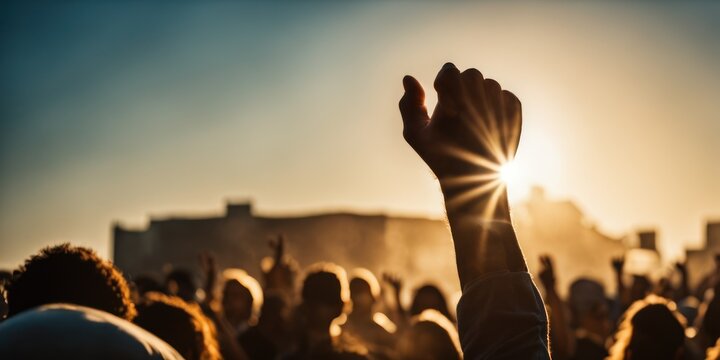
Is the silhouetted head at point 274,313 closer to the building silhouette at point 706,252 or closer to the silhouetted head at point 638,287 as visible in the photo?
the silhouetted head at point 638,287

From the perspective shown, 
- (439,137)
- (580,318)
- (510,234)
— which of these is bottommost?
(580,318)

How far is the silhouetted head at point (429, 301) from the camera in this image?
673 centimetres

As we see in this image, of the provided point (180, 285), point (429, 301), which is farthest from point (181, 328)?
point (180, 285)

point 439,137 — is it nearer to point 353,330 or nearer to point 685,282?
point 353,330

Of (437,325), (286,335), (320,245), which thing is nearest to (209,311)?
(286,335)

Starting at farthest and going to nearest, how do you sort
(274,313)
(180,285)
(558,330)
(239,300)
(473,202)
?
(180,285) < (239,300) < (274,313) < (558,330) < (473,202)

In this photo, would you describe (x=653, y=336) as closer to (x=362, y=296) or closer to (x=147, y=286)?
(x=362, y=296)

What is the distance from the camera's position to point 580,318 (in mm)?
7262

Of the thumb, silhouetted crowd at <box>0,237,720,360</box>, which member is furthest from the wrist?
silhouetted crowd at <box>0,237,720,360</box>

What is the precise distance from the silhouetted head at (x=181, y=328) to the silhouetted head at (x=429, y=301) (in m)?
3.47

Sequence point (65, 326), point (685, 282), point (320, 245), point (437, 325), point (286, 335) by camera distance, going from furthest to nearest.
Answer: point (320, 245)
point (685, 282)
point (286, 335)
point (437, 325)
point (65, 326)

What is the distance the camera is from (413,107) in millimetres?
1516

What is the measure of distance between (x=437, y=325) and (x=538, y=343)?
Result: 283 cm

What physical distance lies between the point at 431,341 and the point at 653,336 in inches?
49.4
